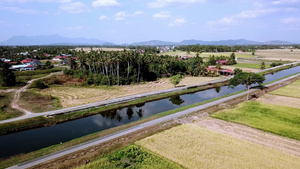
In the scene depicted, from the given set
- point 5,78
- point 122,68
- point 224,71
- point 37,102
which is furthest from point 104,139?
point 224,71

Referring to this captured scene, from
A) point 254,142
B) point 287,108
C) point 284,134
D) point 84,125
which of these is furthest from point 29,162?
point 287,108

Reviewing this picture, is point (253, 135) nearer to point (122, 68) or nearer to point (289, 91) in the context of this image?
point (289, 91)

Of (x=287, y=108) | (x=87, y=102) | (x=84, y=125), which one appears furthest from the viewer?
(x=87, y=102)

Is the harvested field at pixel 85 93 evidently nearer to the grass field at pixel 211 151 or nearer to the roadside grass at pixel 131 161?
the roadside grass at pixel 131 161

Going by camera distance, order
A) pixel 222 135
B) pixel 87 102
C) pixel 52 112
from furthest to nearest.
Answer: pixel 87 102, pixel 52 112, pixel 222 135

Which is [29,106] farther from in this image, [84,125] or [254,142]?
[254,142]

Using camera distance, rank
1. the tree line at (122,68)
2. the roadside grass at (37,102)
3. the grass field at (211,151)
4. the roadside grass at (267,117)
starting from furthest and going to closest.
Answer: the tree line at (122,68), the roadside grass at (37,102), the roadside grass at (267,117), the grass field at (211,151)

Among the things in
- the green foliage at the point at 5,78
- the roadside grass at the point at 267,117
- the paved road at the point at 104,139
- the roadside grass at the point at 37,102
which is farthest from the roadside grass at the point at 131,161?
the green foliage at the point at 5,78
